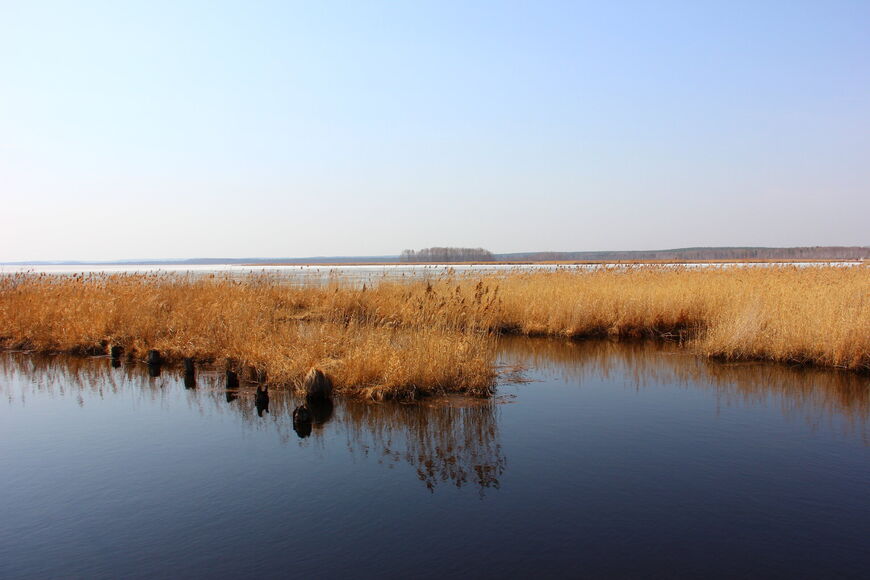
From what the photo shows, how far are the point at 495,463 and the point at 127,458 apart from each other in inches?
165

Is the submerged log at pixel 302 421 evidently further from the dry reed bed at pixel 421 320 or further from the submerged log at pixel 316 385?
the dry reed bed at pixel 421 320

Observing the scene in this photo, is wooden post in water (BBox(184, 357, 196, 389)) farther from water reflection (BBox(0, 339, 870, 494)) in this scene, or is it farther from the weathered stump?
the weathered stump

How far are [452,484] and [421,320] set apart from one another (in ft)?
17.5

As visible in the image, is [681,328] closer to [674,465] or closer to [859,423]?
[859,423]

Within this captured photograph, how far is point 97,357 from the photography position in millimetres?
13156

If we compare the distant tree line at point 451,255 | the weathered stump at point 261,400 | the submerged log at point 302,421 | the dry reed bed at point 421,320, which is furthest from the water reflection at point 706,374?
the distant tree line at point 451,255

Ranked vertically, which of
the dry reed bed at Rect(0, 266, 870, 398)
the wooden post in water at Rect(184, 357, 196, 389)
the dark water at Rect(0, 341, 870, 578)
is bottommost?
the dark water at Rect(0, 341, 870, 578)

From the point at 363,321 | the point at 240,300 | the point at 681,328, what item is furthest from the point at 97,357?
the point at 681,328

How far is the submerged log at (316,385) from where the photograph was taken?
886 cm

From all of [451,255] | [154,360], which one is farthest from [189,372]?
[451,255]

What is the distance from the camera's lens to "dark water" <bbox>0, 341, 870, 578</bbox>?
438 centimetres

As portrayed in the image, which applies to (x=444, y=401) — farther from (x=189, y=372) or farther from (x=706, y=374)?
(x=189, y=372)

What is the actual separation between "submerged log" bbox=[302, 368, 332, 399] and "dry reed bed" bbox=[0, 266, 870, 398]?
364 mm

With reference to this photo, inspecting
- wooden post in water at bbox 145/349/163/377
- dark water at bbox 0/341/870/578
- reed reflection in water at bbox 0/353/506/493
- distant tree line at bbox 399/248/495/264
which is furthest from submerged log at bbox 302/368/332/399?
distant tree line at bbox 399/248/495/264
